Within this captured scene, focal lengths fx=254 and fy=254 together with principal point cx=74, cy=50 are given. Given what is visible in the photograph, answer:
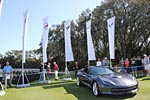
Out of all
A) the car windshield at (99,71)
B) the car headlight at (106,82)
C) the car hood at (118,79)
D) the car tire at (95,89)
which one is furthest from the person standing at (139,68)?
the car headlight at (106,82)

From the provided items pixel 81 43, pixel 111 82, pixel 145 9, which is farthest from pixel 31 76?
pixel 111 82

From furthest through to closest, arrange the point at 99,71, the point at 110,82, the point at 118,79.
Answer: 1. the point at 99,71
2. the point at 118,79
3. the point at 110,82

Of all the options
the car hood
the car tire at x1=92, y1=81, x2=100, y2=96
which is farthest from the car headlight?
the car tire at x1=92, y1=81, x2=100, y2=96

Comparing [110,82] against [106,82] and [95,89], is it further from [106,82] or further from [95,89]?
[95,89]

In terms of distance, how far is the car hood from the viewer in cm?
1029

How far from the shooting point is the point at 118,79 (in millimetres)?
10555

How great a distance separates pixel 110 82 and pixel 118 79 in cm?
41

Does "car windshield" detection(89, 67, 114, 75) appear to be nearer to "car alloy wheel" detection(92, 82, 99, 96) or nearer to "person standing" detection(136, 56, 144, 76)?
"car alloy wheel" detection(92, 82, 99, 96)

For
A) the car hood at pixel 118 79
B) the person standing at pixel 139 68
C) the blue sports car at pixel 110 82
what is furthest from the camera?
the person standing at pixel 139 68

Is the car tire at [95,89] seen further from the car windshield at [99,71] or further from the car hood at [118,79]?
the car windshield at [99,71]

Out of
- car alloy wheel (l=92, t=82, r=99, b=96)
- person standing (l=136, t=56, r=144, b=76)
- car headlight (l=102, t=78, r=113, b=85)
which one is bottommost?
car alloy wheel (l=92, t=82, r=99, b=96)

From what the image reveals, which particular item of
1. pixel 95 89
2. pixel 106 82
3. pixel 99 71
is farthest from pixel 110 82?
pixel 99 71

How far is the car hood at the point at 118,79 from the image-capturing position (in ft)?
33.8

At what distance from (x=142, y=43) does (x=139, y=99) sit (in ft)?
121
